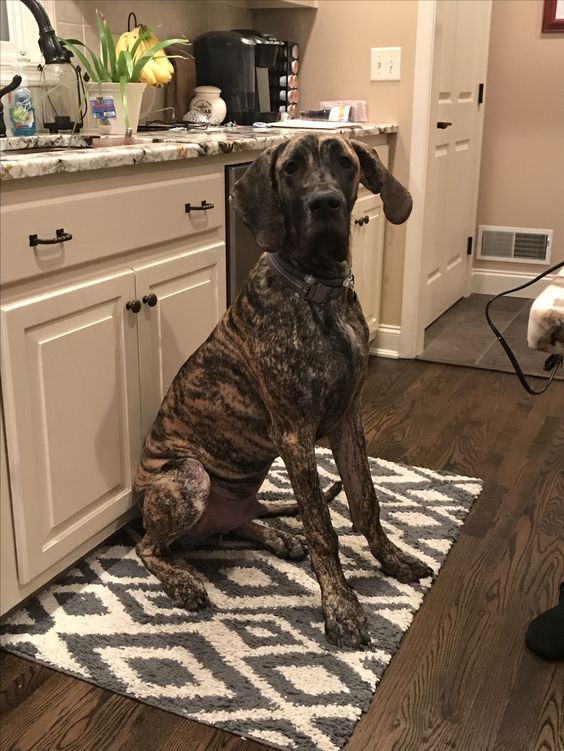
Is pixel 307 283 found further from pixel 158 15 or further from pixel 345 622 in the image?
pixel 158 15

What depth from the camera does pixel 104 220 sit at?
1815 mm

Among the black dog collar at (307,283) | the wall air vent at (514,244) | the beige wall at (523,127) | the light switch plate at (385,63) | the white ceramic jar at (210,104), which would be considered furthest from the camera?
the wall air vent at (514,244)

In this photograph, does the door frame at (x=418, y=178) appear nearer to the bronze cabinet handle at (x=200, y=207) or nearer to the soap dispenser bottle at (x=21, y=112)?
the bronze cabinet handle at (x=200, y=207)

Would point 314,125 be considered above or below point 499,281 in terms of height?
above

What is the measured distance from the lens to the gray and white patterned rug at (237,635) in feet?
5.12

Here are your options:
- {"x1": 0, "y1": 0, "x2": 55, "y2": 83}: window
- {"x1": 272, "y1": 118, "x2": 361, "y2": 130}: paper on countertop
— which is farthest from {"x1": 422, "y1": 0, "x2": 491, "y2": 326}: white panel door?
{"x1": 0, "y1": 0, "x2": 55, "y2": 83}: window

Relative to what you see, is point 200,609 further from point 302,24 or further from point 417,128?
point 302,24

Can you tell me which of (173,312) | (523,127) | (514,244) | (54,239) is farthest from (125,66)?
(514,244)

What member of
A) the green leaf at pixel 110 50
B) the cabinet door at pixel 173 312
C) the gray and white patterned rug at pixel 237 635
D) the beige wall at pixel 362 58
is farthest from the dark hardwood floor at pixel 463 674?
the green leaf at pixel 110 50

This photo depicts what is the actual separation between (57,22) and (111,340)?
118cm

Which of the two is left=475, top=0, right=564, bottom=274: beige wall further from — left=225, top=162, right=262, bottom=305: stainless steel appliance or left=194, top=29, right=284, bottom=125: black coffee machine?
left=225, top=162, right=262, bottom=305: stainless steel appliance

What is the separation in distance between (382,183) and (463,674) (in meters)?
1.06

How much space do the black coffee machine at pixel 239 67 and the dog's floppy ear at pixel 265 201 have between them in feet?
5.23

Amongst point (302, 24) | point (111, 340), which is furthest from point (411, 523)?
point (302, 24)
